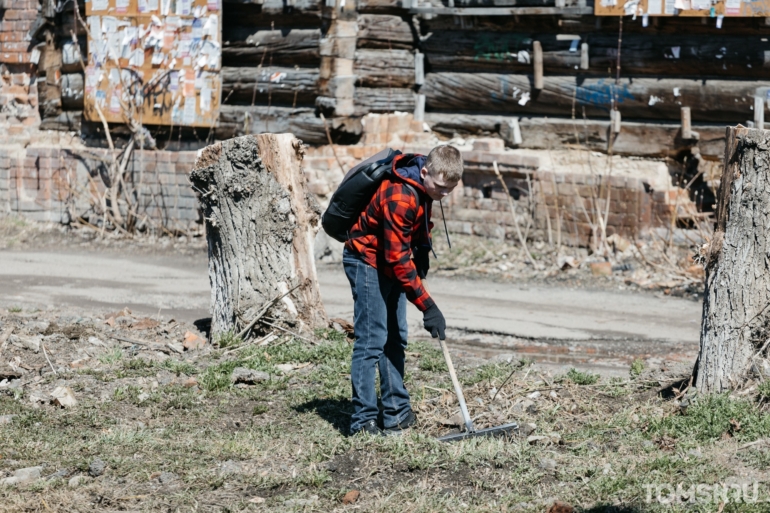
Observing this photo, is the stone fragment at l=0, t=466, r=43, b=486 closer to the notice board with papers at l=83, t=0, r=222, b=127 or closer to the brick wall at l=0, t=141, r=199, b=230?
the brick wall at l=0, t=141, r=199, b=230

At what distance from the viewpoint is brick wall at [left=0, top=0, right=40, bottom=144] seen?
14.1m

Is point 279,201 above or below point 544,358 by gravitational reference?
above

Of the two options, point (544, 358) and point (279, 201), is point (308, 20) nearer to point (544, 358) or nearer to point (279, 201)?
point (279, 201)

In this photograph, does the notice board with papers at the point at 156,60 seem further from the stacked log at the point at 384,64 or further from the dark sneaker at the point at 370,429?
the dark sneaker at the point at 370,429

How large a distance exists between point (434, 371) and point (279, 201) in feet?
5.67

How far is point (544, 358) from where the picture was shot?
745 centimetres

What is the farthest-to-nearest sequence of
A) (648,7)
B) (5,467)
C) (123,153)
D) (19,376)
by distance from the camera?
(123,153)
(648,7)
(19,376)
(5,467)

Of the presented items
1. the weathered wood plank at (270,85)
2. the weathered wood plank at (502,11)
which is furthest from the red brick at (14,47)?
the weathered wood plank at (502,11)

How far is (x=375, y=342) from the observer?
5.09 meters

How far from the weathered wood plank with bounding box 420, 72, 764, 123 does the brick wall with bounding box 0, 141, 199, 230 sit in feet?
11.4

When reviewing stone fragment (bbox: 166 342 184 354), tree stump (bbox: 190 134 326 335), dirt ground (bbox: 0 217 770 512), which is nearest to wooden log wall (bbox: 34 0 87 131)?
tree stump (bbox: 190 134 326 335)

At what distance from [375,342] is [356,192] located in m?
0.78

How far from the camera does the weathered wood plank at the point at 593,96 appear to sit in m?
10.9

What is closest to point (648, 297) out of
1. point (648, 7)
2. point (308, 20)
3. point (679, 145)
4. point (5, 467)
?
point (679, 145)
